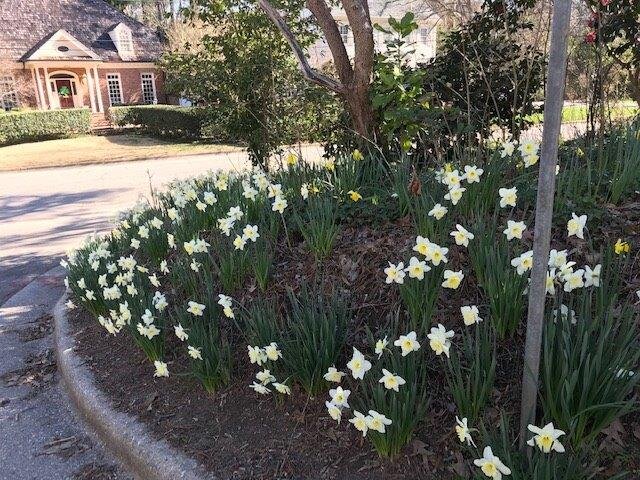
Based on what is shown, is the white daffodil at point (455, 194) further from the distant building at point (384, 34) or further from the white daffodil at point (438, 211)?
the distant building at point (384, 34)

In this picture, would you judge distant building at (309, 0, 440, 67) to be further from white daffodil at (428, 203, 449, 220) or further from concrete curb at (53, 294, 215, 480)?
concrete curb at (53, 294, 215, 480)

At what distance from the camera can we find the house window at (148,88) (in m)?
30.9

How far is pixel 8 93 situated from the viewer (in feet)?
84.7

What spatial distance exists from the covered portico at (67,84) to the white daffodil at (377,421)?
30.3 metres

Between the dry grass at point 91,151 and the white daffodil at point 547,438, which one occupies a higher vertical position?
the white daffodil at point 547,438

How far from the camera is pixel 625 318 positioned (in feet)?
6.97

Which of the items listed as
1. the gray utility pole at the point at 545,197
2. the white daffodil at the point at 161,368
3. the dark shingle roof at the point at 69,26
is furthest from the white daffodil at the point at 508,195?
the dark shingle roof at the point at 69,26

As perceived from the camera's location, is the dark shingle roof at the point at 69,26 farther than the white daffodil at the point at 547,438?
Yes

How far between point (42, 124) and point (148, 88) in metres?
8.17

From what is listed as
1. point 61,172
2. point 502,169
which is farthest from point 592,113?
point 61,172

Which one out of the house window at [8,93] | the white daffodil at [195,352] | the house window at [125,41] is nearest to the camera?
the white daffodil at [195,352]

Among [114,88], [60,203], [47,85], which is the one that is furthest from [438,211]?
[114,88]

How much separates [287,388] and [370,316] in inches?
22.7

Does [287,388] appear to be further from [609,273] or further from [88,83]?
[88,83]
